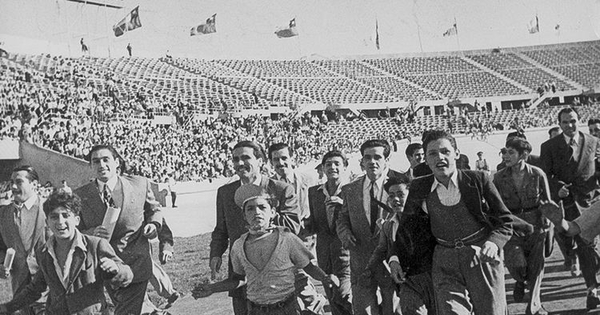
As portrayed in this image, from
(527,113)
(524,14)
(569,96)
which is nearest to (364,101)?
(527,113)

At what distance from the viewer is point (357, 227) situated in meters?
3.98

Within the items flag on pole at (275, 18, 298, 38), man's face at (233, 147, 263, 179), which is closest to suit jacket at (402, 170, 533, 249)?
man's face at (233, 147, 263, 179)

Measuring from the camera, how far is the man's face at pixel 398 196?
3781 millimetres

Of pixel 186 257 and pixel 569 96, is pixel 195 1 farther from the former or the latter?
pixel 569 96

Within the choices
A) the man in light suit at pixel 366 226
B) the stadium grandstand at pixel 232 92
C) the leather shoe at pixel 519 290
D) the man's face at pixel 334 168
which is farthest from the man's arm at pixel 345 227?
the stadium grandstand at pixel 232 92

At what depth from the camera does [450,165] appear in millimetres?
3141

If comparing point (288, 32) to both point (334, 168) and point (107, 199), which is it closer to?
point (334, 168)

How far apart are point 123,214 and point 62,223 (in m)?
Answer: 0.93

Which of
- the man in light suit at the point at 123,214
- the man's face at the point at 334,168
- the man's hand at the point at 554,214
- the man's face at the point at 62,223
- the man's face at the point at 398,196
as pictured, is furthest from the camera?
the man's face at the point at 334,168

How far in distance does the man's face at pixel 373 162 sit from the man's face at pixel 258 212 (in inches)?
37.1

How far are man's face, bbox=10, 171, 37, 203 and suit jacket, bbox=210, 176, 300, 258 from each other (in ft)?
4.93

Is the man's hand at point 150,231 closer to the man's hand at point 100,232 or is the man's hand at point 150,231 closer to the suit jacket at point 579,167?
the man's hand at point 100,232

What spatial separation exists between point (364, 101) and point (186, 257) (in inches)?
343

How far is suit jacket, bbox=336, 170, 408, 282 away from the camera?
155 inches
